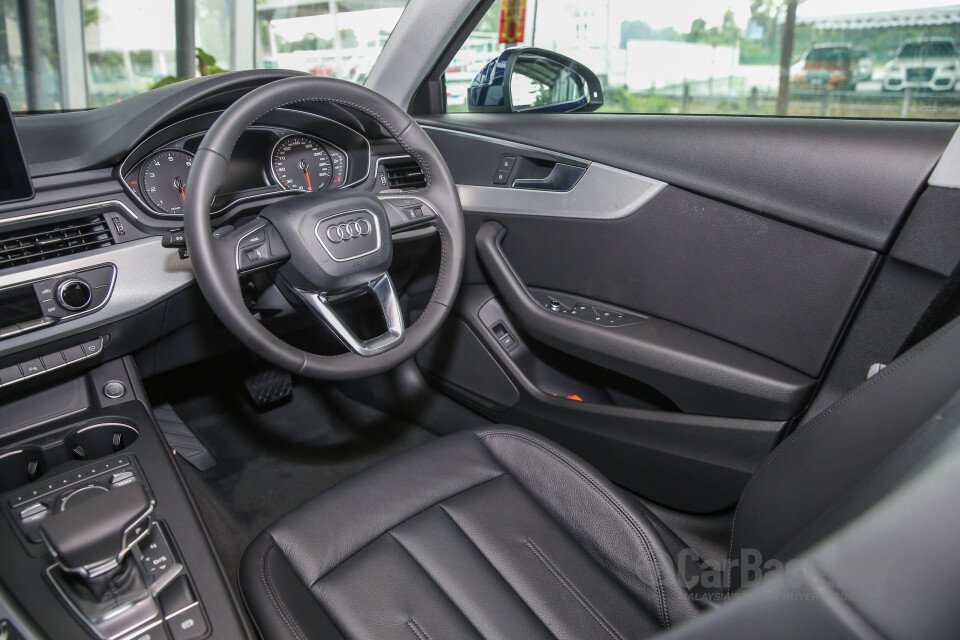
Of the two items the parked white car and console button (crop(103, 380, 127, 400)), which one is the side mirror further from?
console button (crop(103, 380, 127, 400))

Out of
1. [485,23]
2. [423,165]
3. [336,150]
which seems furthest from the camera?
[485,23]

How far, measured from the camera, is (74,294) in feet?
3.88

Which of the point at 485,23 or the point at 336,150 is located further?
the point at 485,23

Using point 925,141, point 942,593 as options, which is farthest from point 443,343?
point 942,593

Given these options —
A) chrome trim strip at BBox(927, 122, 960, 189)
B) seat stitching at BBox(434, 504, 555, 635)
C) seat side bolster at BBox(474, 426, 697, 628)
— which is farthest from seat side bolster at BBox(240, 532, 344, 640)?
chrome trim strip at BBox(927, 122, 960, 189)

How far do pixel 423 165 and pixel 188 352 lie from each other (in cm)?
73

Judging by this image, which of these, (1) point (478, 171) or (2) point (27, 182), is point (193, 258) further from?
(1) point (478, 171)

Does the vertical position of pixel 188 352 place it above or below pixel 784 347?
below

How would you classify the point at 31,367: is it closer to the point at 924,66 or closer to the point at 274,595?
the point at 274,595

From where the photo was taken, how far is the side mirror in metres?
1.75

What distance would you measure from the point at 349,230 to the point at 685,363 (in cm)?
71

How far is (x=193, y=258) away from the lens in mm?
992

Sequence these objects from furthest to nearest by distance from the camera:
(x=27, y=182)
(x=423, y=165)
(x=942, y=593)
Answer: (x=423, y=165) → (x=27, y=182) → (x=942, y=593)

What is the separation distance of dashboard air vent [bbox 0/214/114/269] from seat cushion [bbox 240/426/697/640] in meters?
0.61
